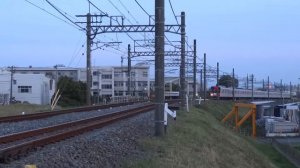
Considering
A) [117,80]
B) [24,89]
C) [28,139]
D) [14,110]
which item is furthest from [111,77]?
[28,139]

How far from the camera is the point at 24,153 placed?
42.3 feet

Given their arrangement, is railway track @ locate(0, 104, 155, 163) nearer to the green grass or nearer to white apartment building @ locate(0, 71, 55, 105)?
the green grass

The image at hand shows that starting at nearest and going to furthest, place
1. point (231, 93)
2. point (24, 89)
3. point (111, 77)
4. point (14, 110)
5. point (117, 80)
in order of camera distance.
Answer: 1. point (14, 110)
2. point (24, 89)
3. point (231, 93)
4. point (111, 77)
5. point (117, 80)

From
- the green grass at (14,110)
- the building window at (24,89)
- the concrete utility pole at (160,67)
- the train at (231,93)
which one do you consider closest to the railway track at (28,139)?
the concrete utility pole at (160,67)

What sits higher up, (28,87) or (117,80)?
(117,80)

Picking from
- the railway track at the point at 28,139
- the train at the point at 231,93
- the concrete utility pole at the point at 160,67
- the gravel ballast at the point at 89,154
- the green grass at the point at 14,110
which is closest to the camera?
the gravel ballast at the point at 89,154

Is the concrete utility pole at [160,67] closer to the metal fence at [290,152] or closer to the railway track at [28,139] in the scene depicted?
the railway track at [28,139]

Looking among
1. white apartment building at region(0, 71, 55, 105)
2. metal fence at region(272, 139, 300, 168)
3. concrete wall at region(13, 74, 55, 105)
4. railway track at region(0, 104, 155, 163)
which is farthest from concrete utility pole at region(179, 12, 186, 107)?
white apartment building at region(0, 71, 55, 105)

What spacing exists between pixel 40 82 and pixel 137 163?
8359cm

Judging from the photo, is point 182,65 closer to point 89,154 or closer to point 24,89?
point 89,154

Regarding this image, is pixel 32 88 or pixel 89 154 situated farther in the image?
pixel 32 88

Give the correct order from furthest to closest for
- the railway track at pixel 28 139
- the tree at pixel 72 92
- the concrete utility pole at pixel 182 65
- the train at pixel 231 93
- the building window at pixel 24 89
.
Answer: the train at pixel 231 93 < the building window at pixel 24 89 < the tree at pixel 72 92 < the concrete utility pole at pixel 182 65 < the railway track at pixel 28 139

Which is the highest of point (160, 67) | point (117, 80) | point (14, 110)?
point (117, 80)

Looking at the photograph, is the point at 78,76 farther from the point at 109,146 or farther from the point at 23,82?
the point at 109,146
